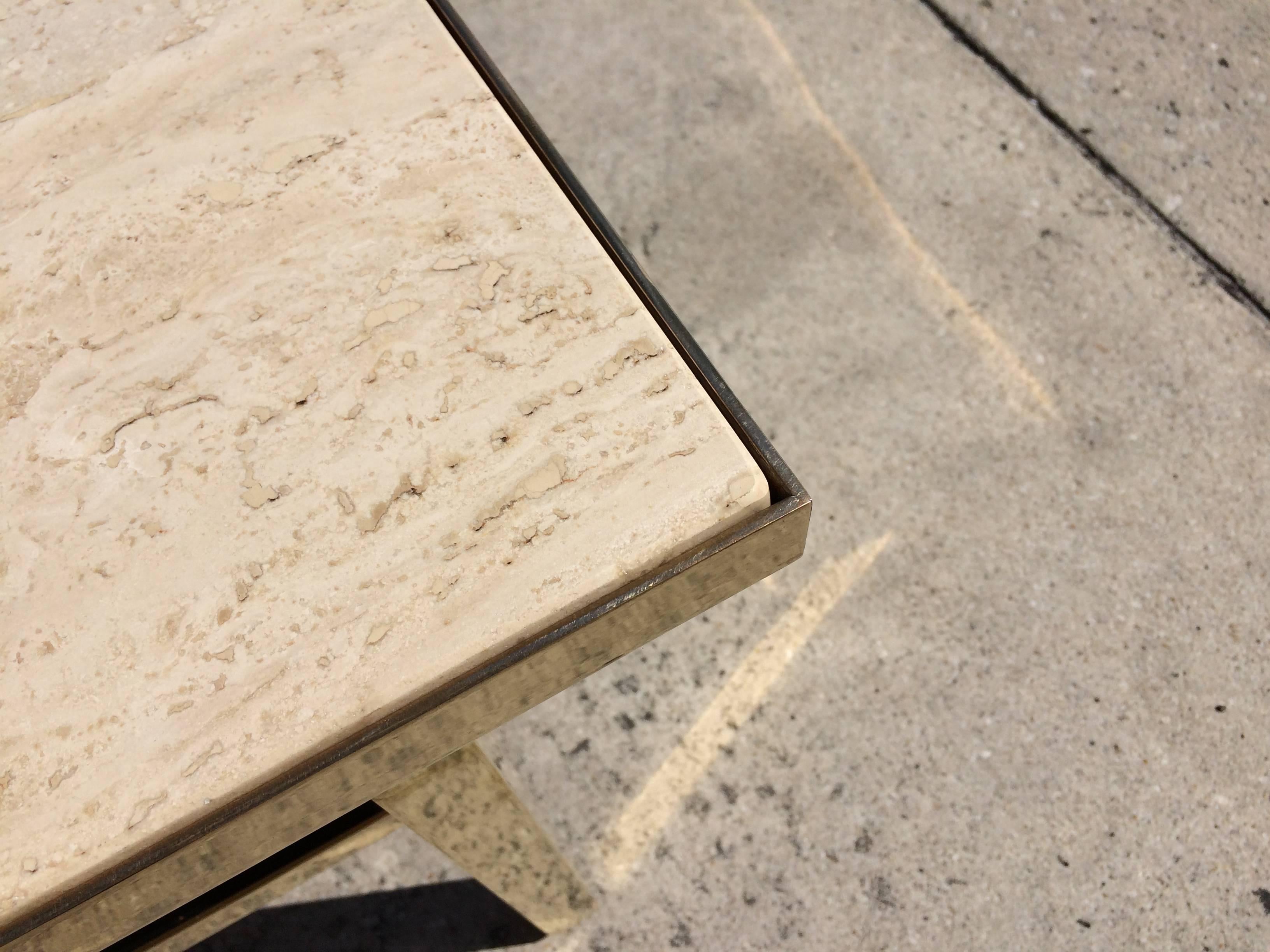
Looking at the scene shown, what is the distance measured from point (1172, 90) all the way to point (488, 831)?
5.29ft

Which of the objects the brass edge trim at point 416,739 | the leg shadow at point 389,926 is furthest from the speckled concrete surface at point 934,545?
the brass edge trim at point 416,739

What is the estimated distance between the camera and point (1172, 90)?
1.72m

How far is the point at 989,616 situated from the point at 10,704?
1.11 meters

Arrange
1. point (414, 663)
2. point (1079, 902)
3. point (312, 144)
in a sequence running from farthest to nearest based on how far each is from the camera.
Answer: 1. point (1079, 902)
2. point (312, 144)
3. point (414, 663)

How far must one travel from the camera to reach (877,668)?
1.34 metres

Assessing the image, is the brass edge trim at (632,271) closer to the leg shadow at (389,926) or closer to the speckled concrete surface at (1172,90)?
the leg shadow at (389,926)

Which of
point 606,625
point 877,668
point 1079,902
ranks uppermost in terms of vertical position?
point 606,625

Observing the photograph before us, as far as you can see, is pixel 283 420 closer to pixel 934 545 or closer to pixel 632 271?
pixel 632 271

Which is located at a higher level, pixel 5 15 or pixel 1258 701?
pixel 5 15

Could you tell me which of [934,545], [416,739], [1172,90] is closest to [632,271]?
[416,739]

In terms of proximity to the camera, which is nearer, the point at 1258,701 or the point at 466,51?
the point at 466,51

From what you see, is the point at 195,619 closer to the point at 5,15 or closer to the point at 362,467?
the point at 362,467

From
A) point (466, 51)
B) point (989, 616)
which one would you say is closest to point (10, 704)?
point (466, 51)

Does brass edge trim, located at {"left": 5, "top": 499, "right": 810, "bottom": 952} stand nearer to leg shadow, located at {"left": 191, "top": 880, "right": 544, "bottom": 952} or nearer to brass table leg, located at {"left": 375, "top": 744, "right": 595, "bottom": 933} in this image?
brass table leg, located at {"left": 375, "top": 744, "right": 595, "bottom": 933}
